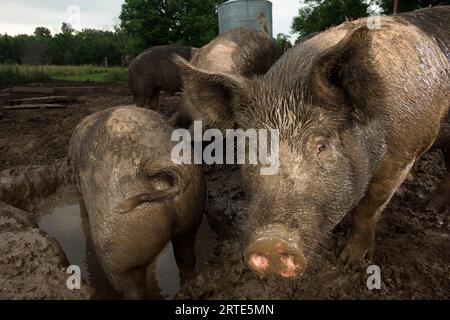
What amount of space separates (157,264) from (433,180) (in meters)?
3.42

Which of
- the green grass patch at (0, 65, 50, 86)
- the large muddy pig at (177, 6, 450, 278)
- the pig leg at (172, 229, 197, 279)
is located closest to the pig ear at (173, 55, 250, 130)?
the large muddy pig at (177, 6, 450, 278)

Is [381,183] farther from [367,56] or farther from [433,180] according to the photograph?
[433,180]

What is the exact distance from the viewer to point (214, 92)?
231 centimetres

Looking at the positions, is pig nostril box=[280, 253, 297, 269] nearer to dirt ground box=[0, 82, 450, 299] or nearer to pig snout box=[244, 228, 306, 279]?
pig snout box=[244, 228, 306, 279]

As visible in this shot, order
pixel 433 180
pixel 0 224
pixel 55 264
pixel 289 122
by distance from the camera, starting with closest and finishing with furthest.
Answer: pixel 289 122, pixel 55 264, pixel 0 224, pixel 433 180

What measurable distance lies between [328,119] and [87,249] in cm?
276

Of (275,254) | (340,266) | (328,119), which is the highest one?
(328,119)

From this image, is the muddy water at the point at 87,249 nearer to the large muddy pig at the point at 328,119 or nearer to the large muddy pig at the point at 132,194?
the large muddy pig at the point at 132,194

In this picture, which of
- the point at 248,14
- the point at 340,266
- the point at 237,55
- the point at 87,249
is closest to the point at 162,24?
the point at 248,14

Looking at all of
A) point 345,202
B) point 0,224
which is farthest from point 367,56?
point 0,224

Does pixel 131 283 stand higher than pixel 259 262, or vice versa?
pixel 259 262

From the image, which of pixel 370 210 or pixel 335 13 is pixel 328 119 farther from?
pixel 335 13
